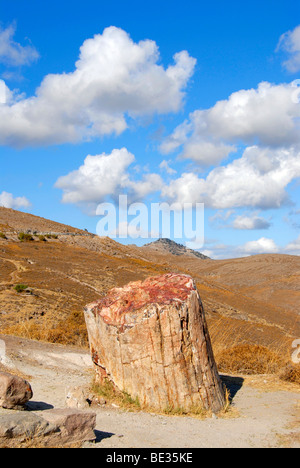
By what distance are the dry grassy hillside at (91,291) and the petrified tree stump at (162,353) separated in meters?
3.75

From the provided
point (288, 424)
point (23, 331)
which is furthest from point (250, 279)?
point (288, 424)

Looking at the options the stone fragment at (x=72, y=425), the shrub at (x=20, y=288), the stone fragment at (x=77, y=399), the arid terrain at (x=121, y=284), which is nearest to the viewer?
the stone fragment at (x=72, y=425)

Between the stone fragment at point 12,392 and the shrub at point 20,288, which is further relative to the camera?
the shrub at point 20,288

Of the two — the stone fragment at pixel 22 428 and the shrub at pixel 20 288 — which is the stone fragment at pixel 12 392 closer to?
the stone fragment at pixel 22 428

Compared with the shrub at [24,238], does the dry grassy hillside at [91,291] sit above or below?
below

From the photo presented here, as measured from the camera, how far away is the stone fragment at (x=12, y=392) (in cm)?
483

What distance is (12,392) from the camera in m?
4.90

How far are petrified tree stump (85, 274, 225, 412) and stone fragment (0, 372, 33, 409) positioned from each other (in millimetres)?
1515

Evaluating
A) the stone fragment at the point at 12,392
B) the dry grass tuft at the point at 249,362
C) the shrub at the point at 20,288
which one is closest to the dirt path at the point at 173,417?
the stone fragment at the point at 12,392

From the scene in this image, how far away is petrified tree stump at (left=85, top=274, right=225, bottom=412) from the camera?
19.5 feet

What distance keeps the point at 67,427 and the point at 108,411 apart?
5.69 ft

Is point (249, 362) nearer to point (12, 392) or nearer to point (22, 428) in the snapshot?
point (12, 392)

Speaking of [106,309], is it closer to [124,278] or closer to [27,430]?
[27,430]

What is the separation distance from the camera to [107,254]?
44656mm
